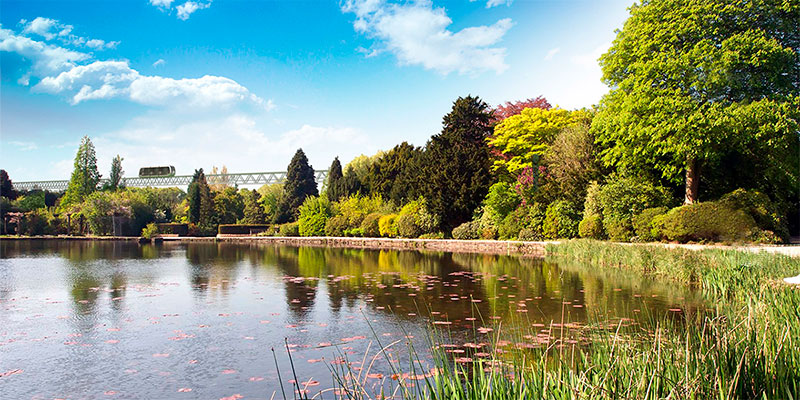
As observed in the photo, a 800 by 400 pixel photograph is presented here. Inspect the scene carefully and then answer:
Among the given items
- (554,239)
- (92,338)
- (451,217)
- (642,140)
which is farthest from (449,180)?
(92,338)

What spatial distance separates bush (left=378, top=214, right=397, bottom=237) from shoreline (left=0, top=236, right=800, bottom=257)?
137 cm

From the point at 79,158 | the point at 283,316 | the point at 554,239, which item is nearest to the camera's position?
the point at 283,316

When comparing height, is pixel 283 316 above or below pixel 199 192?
below

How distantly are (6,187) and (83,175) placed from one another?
27.1 ft

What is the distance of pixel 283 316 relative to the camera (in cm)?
936

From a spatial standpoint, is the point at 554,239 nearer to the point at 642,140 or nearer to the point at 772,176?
the point at 642,140

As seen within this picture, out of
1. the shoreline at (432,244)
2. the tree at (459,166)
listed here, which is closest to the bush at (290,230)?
the shoreline at (432,244)

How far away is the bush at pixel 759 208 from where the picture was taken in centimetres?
1886

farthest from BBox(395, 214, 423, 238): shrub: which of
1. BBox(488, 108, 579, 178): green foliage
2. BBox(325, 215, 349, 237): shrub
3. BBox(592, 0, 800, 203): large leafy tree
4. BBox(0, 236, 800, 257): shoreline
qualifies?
BBox(592, 0, 800, 203): large leafy tree

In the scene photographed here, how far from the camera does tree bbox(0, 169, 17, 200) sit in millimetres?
58781

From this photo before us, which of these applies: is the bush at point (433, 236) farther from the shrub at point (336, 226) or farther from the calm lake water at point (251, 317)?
the calm lake water at point (251, 317)

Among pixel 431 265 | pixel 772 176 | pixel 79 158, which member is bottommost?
pixel 431 265

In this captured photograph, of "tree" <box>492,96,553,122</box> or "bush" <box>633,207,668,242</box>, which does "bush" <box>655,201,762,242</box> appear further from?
"tree" <box>492,96,553,122</box>

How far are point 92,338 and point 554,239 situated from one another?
70.4ft
